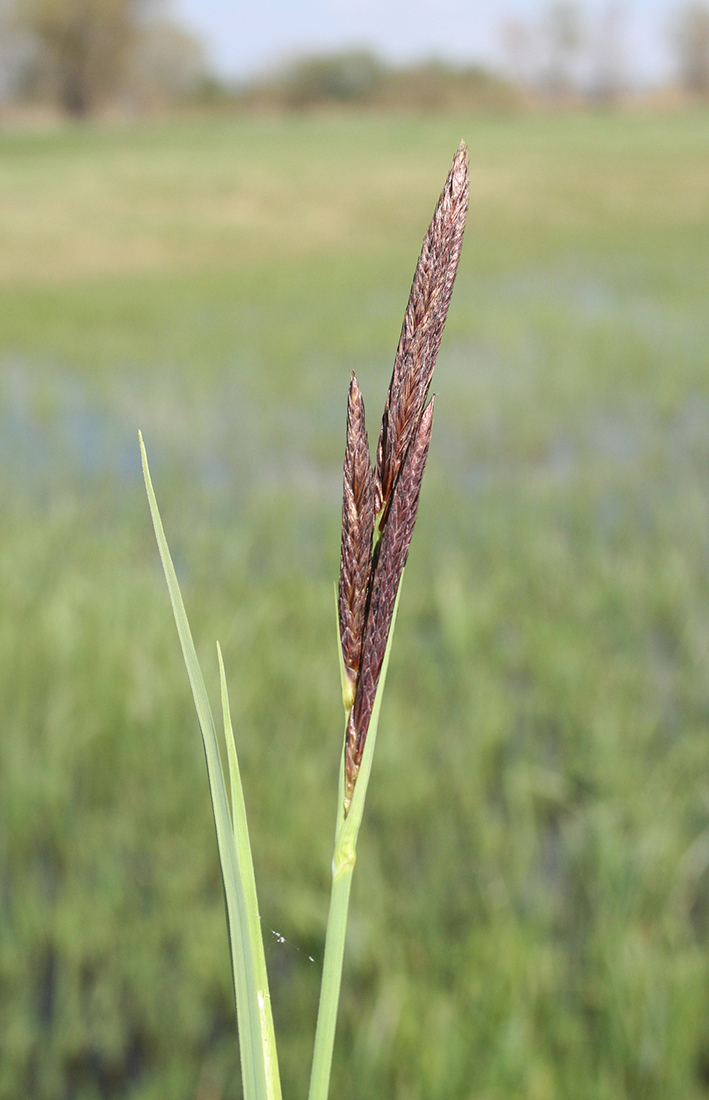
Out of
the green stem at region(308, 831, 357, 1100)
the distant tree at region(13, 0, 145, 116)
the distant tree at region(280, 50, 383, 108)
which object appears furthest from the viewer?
the distant tree at region(280, 50, 383, 108)

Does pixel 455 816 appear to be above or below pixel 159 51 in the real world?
below

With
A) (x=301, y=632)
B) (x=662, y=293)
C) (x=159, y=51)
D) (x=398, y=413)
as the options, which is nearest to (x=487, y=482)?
(x=301, y=632)

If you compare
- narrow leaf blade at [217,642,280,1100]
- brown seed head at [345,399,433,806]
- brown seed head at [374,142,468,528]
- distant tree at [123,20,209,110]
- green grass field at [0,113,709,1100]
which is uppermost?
distant tree at [123,20,209,110]

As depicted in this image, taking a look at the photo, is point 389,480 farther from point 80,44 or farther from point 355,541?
point 80,44

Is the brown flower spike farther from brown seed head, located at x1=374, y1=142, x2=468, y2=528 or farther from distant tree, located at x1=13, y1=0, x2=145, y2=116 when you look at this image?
distant tree, located at x1=13, y1=0, x2=145, y2=116

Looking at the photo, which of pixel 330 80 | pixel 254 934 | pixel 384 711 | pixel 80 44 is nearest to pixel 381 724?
pixel 384 711

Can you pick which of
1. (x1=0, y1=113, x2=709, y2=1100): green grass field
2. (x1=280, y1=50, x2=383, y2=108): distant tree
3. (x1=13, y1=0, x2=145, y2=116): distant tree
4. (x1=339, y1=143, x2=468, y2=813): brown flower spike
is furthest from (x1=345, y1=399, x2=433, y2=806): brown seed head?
(x1=280, y1=50, x2=383, y2=108): distant tree

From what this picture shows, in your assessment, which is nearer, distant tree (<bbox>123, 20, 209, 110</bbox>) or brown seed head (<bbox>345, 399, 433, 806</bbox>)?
brown seed head (<bbox>345, 399, 433, 806</bbox>)

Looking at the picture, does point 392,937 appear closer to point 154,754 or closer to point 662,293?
point 154,754
